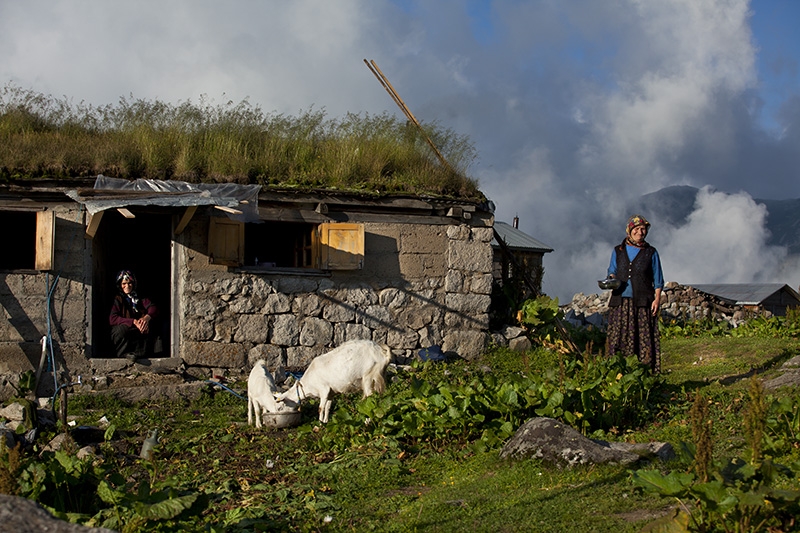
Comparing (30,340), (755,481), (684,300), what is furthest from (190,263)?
(684,300)

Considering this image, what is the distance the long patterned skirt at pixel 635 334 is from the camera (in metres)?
8.97

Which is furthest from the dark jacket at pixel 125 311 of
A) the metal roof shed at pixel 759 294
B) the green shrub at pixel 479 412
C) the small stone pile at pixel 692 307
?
the metal roof shed at pixel 759 294

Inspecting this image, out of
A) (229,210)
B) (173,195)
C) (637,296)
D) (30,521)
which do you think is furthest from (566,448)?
(173,195)

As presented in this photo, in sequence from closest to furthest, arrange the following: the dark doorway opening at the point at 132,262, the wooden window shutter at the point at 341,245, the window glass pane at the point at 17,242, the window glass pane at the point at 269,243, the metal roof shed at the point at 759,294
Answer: the wooden window shutter at the point at 341,245
the dark doorway opening at the point at 132,262
the window glass pane at the point at 17,242
the window glass pane at the point at 269,243
the metal roof shed at the point at 759,294

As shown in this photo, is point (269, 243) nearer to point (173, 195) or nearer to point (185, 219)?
point (185, 219)

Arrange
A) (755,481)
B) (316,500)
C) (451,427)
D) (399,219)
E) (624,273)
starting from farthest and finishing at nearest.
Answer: (399,219) < (624,273) < (451,427) < (316,500) < (755,481)

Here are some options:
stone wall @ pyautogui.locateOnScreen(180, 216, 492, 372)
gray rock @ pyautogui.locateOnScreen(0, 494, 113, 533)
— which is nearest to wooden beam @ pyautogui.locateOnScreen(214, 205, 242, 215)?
stone wall @ pyautogui.locateOnScreen(180, 216, 492, 372)

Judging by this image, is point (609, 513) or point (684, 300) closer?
point (609, 513)

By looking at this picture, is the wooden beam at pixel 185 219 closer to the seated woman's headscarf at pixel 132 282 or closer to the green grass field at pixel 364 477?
the seated woman's headscarf at pixel 132 282

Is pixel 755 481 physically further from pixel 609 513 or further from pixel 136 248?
pixel 136 248

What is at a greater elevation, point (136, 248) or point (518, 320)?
point (136, 248)

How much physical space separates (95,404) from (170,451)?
2660mm

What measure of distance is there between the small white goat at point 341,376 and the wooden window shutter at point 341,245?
305 cm

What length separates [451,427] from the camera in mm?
6430
